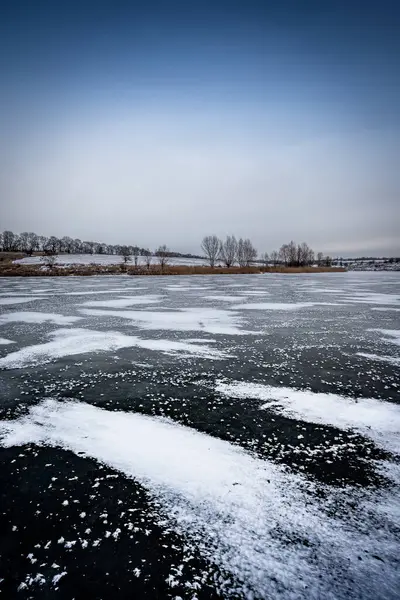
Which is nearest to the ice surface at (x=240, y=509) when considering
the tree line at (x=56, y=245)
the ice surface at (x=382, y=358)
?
the ice surface at (x=382, y=358)

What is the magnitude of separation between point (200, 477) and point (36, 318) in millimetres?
7490

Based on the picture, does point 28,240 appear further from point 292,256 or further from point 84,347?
point 84,347

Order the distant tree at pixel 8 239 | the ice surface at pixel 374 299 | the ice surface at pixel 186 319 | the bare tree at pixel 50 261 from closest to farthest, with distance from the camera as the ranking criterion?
the ice surface at pixel 186 319 < the ice surface at pixel 374 299 < the bare tree at pixel 50 261 < the distant tree at pixel 8 239

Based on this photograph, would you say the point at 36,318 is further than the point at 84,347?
Yes

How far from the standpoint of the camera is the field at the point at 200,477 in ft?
4.54

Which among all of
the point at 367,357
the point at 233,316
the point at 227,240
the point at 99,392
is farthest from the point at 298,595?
the point at 227,240

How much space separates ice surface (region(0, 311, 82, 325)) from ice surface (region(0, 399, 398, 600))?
17.1 ft

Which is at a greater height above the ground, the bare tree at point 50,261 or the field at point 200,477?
the bare tree at point 50,261

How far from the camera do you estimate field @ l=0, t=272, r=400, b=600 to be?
138 cm

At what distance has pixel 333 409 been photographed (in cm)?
302

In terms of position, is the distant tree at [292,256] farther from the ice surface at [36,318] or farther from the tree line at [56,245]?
the ice surface at [36,318]

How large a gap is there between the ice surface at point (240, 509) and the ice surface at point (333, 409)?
0.85 meters

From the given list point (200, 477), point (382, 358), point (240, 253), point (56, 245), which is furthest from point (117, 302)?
point (56, 245)

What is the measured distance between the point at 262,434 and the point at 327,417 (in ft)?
2.37
